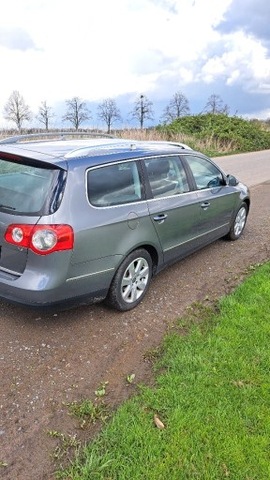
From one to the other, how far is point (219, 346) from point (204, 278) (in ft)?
5.13

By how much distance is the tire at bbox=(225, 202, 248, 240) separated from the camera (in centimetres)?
600

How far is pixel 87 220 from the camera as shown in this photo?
10.3 ft

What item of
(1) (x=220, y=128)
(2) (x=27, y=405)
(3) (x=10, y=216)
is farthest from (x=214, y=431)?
(1) (x=220, y=128)

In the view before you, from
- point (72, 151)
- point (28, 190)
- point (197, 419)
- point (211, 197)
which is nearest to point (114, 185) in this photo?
point (72, 151)

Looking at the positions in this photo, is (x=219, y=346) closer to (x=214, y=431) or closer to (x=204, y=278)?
(x=214, y=431)

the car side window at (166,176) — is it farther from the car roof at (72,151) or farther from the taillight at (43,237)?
the taillight at (43,237)

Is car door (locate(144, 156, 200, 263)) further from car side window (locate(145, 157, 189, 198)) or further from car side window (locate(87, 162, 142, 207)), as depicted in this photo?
car side window (locate(87, 162, 142, 207))

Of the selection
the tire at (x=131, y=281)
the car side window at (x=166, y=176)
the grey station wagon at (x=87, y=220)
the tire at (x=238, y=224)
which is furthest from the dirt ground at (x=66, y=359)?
the tire at (x=238, y=224)

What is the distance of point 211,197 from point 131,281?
187cm

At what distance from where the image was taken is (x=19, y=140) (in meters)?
4.20

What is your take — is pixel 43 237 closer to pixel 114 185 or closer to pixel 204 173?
pixel 114 185

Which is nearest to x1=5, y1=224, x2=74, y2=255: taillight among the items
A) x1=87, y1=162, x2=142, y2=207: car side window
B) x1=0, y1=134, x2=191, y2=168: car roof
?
x1=87, y1=162, x2=142, y2=207: car side window

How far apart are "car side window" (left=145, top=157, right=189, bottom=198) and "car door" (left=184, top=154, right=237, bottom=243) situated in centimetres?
23

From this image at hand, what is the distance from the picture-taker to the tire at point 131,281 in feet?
11.8
